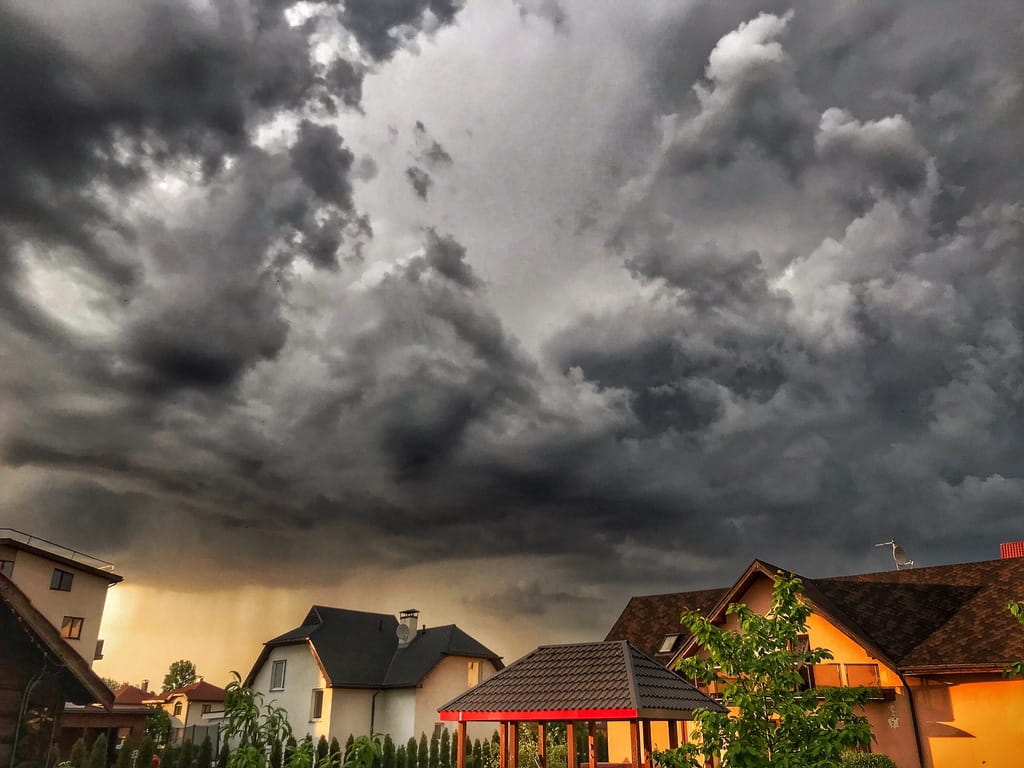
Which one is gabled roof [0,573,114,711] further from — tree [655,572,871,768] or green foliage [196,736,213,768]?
green foliage [196,736,213,768]

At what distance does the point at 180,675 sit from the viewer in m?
119

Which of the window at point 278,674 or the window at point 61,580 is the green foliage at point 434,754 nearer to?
the window at point 278,674

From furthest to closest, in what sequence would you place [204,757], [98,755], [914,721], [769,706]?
[204,757] < [98,755] < [914,721] < [769,706]

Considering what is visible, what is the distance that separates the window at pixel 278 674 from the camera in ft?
155

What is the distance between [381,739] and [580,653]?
28.2m

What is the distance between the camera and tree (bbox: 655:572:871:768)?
11992 mm

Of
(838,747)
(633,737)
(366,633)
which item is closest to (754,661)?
(838,747)

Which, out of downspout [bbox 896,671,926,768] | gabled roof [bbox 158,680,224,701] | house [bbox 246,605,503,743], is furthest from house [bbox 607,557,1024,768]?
gabled roof [bbox 158,680,224,701]

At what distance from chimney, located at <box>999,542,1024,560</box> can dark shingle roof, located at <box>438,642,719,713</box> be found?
78.3ft

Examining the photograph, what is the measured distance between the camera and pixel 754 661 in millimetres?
13297

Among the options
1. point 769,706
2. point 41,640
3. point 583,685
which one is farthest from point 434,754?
point 769,706

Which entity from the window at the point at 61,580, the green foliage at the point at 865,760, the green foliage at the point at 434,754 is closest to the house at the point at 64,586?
the window at the point at 61,580

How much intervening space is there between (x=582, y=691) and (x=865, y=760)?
1189 cm

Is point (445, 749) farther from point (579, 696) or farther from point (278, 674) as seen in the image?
point (579, 696)
